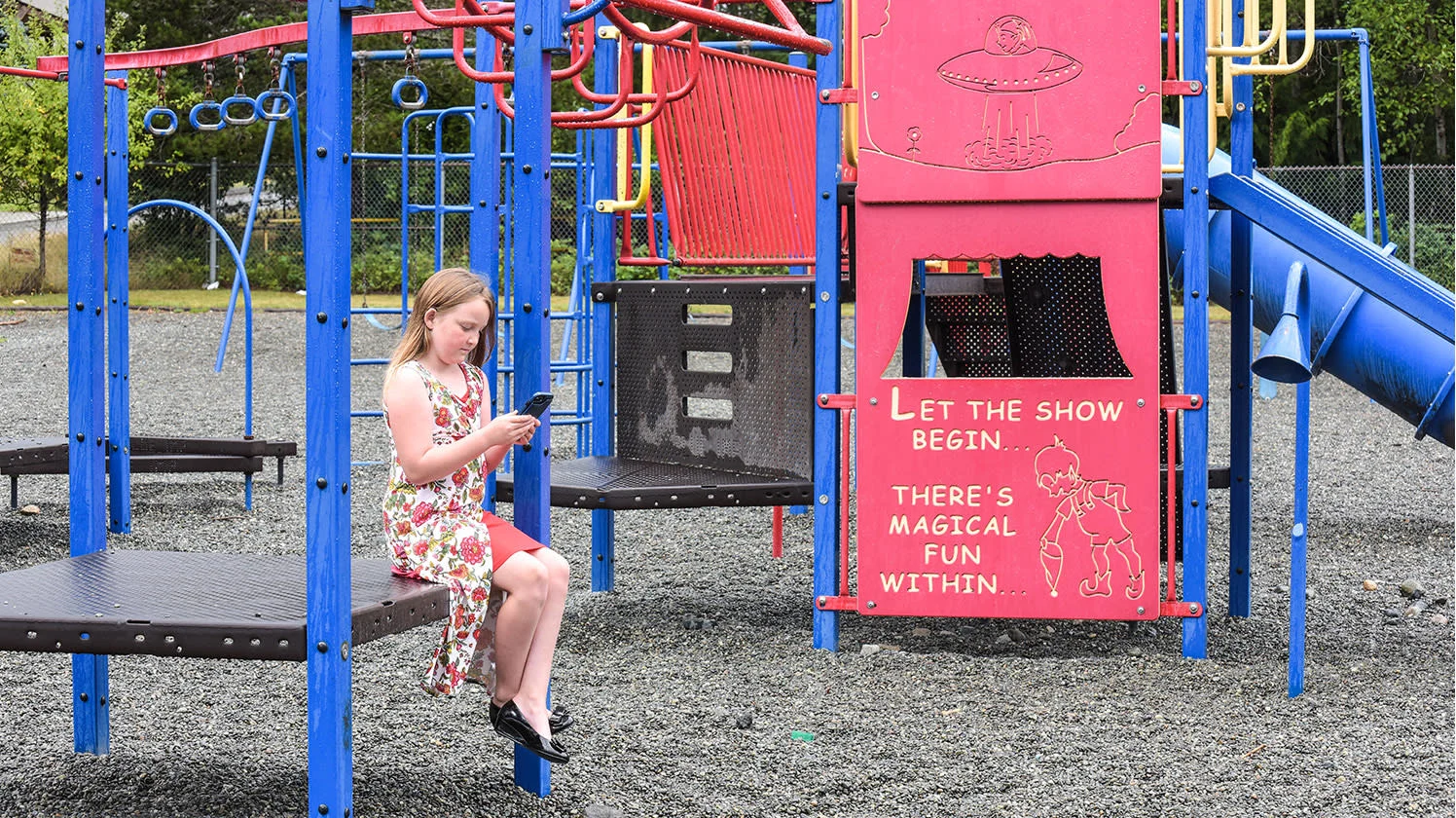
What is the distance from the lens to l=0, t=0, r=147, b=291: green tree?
68.8 feet

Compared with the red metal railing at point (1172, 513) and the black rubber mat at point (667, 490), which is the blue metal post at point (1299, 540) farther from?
the black rubber mat at point (667, 490)

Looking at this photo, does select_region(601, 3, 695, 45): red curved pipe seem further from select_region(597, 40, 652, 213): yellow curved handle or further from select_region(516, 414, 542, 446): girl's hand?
select_region(516, 414, 542, 446): girl's hand

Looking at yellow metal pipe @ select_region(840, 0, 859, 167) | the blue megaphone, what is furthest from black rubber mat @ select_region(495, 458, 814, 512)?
the blue megaphone

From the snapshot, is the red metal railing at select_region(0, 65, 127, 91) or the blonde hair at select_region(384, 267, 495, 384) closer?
the blonde hair at select_region(384, 267, 495, 384)

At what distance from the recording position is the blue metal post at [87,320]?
352 cm

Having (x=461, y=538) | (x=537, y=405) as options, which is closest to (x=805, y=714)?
(x=461, y=538)

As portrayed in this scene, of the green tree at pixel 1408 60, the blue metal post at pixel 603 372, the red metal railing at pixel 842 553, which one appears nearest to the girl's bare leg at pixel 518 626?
the red metal railing at pixel 842 553

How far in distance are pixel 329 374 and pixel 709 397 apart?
298 centimetres

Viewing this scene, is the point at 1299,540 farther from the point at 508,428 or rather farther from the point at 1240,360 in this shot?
the point at 508,428

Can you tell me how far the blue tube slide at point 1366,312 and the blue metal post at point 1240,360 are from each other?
0.31ft

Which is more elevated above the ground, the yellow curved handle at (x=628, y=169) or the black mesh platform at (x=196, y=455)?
the yellow curved handle at (x=628, y=169)

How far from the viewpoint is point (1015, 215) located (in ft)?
15.9

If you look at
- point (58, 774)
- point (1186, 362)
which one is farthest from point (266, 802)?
point (1186, 362)

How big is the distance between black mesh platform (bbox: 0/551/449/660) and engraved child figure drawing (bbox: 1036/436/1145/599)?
2248mm
